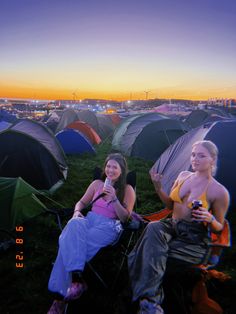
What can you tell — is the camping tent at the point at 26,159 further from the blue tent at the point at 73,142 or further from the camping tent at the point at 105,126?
the camping tent at the point at 105,126

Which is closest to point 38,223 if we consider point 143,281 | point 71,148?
point 143,281

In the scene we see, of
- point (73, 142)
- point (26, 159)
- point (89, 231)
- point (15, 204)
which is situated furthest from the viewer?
point (73, 142)

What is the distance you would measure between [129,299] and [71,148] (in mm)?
9606

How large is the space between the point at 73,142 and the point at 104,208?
8.98m

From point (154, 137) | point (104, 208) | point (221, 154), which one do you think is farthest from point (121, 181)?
point (154, 137)

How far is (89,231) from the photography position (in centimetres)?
311

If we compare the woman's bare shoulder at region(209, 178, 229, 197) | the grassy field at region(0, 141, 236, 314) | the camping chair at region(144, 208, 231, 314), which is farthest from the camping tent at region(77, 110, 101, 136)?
the camping chair at region(144, 208, 231, 314)

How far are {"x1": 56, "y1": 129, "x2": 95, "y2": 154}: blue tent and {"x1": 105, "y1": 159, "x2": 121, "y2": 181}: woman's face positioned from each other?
27.8 feet

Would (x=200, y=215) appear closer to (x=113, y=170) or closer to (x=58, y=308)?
(x=113, y=170)

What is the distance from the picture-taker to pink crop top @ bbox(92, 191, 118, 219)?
331cm

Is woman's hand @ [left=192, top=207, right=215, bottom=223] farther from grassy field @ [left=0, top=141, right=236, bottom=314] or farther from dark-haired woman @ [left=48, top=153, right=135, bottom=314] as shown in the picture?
grassy field @ [left=0, top=141, right=236, bottom=314]

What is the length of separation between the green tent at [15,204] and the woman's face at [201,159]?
2696 millimetres

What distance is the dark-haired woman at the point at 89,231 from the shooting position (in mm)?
2729

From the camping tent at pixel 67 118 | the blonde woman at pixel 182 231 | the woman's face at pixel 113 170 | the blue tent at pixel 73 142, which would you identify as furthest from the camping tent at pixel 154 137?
the blonde woman at pixel 182 231
